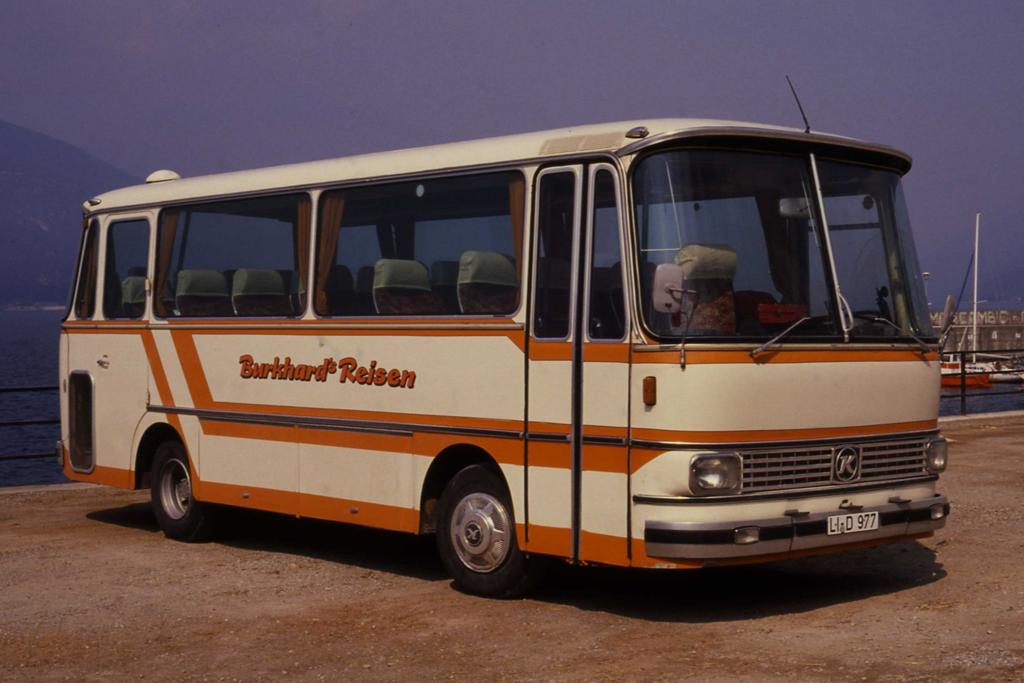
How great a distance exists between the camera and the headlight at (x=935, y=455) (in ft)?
34.8

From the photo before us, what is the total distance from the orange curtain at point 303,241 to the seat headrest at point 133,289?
8.32 ft

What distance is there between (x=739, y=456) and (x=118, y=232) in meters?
7.65

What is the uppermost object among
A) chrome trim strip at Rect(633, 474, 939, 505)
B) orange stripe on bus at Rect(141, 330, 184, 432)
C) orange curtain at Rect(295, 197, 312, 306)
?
orange curtain at Rect(295, 197, 312, 306)

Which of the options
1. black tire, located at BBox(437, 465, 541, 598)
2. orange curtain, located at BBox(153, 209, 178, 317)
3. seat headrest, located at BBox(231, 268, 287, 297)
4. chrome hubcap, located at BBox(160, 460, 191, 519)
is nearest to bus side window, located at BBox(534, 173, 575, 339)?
black tire, located at BBox(437, 465, 541, 598)

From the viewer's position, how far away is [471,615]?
10.1 metres

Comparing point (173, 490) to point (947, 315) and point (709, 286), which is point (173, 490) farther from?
point (947, 315)

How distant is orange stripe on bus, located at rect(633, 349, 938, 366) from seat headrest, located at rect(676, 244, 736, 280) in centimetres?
47

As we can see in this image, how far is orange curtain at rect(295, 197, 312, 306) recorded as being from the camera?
12.4 metres

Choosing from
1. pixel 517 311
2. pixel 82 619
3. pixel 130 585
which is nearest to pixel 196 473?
pixel 130 585

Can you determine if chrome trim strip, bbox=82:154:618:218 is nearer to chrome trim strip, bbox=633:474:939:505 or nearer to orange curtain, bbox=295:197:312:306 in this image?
orange curtain, bbox=295:197:312:306

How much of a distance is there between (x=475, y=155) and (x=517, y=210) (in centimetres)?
64

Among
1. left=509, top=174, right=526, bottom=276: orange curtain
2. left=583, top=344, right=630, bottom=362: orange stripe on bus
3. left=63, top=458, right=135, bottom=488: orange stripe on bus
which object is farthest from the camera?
left=63, top=458, right=135, bottom=488: orange stripe on bus

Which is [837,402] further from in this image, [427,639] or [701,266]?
[427,639]

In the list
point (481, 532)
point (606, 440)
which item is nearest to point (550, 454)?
point (606, 440)
